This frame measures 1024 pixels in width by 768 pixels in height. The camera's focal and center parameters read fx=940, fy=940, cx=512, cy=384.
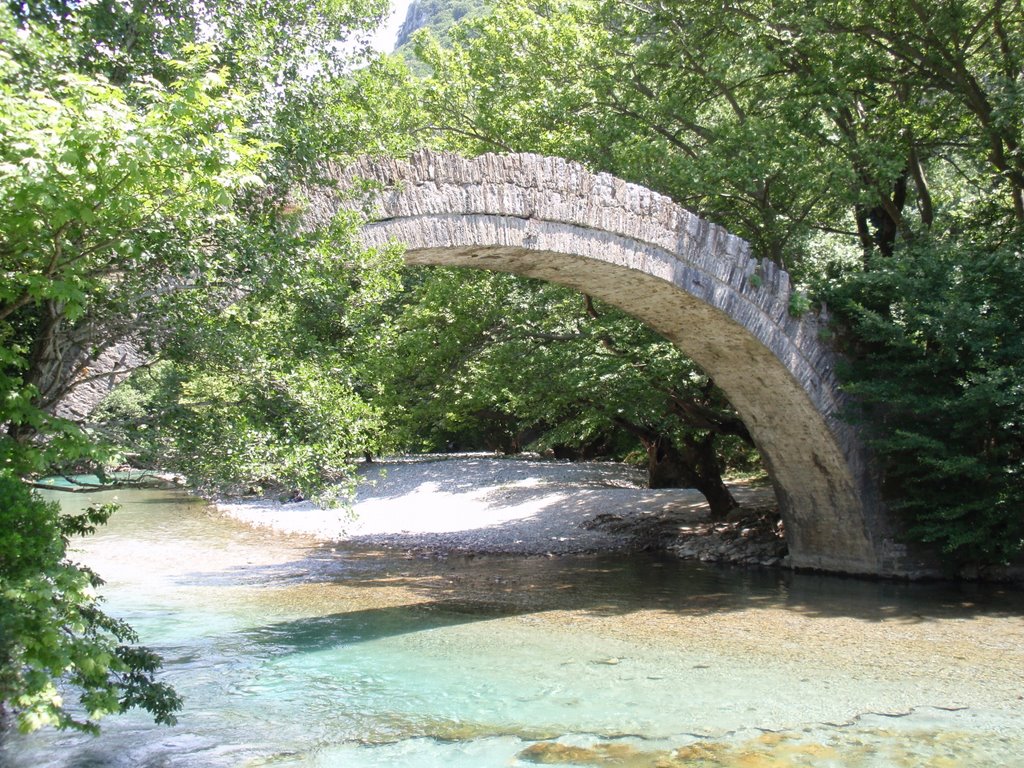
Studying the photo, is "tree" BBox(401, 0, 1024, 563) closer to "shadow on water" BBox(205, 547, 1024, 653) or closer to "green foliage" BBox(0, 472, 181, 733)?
"shadow on water" BBox(205, 547, 1024, 653)

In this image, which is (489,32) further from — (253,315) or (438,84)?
(253,315)

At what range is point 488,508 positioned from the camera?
1766 centimetres

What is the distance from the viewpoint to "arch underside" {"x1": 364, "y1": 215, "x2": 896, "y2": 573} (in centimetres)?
773

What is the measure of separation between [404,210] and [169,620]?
4.65 metres

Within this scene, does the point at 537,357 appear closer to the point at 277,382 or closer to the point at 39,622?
the point at 277,382

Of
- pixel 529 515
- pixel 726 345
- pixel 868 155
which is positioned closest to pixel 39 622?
pixel 726 345

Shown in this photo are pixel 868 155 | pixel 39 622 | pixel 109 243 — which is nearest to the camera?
pixel 39 622

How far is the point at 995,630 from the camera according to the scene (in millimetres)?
8375

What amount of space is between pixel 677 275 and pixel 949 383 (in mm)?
3396

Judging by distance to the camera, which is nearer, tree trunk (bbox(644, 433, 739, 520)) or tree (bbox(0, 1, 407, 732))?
tree (bbox(0, 1, 407, 732))

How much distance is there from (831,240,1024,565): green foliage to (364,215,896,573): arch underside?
0.54 m

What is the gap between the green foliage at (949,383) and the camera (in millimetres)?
9219

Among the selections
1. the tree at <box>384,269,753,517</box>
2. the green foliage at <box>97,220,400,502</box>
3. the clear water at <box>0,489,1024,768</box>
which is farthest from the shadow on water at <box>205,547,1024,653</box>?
the green foliage at <box>97,220,400,502</box>

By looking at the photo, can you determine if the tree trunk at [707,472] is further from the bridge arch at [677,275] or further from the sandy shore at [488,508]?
the bridge arch at [677,275]
